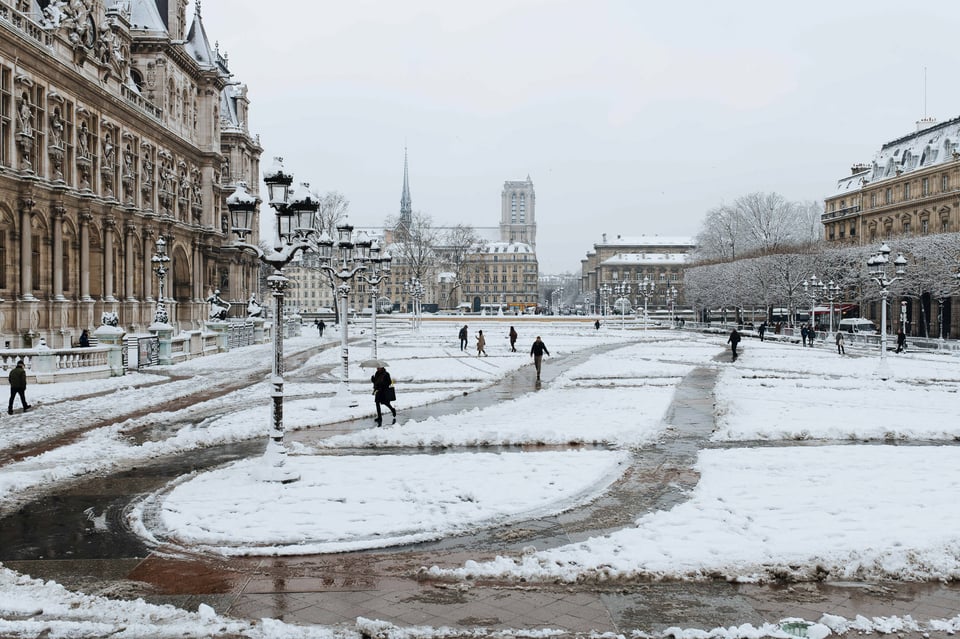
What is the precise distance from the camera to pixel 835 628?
275 inches

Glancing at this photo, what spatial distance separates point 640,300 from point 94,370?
128299 millimetres

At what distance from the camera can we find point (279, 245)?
13297mm

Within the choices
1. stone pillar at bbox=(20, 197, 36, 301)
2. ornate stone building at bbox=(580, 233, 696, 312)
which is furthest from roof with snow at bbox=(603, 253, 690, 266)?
stone pillar at bbox=(20, 197, 36, 301)

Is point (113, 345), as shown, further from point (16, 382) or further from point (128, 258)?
point (128, 258)

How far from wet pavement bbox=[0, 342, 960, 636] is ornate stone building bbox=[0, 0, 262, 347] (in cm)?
2852

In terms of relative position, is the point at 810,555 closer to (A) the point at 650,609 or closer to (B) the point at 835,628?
(B) the point at 835,628

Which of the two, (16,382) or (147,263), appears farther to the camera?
(147,263)


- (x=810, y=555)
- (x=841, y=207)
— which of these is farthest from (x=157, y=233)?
(x=841, y=207)

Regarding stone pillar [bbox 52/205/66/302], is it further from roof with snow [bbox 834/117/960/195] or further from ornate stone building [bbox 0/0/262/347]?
roof with snow [bbox 834/117/960/195]

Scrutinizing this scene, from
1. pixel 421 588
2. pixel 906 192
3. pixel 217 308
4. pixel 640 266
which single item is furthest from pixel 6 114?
pixel 640 266

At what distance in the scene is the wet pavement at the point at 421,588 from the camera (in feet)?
24.0

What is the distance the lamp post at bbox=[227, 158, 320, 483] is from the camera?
1237cm

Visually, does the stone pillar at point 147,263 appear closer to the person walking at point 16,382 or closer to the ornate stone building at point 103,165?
the ornate stone building at point 103,165

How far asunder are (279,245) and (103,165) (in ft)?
114
